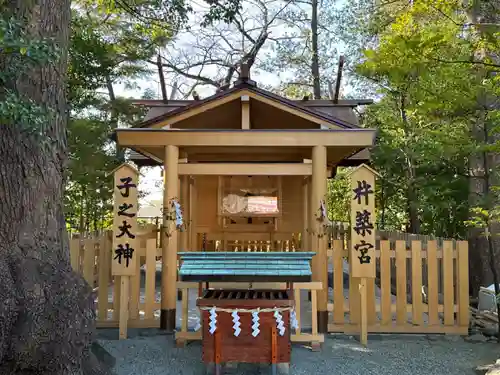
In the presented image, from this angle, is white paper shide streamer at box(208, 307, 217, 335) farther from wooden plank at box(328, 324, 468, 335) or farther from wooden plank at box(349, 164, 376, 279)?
wooden plank at box(328, 324, 468, 335)

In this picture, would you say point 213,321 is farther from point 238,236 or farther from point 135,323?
point 238,236

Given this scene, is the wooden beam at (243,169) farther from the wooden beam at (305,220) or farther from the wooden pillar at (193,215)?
the wooden pillar at (193,215)

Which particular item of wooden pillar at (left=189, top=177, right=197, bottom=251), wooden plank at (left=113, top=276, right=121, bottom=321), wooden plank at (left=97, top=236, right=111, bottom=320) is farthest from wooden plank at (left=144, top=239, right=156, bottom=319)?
wooden pillar at (left=189, top=177, right=197, bottom=251)

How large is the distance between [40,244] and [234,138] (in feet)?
11.2

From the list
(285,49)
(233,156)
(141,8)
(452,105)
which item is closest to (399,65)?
(452,105)

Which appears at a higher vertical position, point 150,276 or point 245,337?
point 150,276

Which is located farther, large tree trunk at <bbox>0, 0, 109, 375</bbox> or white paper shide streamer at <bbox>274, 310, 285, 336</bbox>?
white paper shide streamer at <bbox>274, 310, 285, 336</bbox>

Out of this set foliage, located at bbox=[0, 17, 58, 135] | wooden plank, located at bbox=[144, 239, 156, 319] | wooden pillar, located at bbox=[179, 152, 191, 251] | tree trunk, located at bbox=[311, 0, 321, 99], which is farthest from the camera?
tree trunk, located at bbox=[311, 0, 321, 99]

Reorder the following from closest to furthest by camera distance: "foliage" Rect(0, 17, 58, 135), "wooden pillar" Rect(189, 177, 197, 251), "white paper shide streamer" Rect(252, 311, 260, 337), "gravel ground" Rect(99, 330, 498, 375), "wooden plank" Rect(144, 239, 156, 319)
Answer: "foliage" Rect(0, 17, 58, 135) → "white paper shide streamer" Rect(252, 311, 260, 337) → "gravel ground" Rect(99, 330, 498, 375) → "wooden plank" Rect(144, 239, 156, 319) → "wooden pillar" Rect(189, 177, 197, 251)

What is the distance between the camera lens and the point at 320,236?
6.41m

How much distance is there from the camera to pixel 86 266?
632 centimetres

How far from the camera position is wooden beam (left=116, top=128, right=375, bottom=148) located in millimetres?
6555

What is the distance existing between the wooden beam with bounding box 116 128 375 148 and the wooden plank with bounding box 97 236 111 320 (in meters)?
1.62

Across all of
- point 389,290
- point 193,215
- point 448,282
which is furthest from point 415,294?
point 193,215
